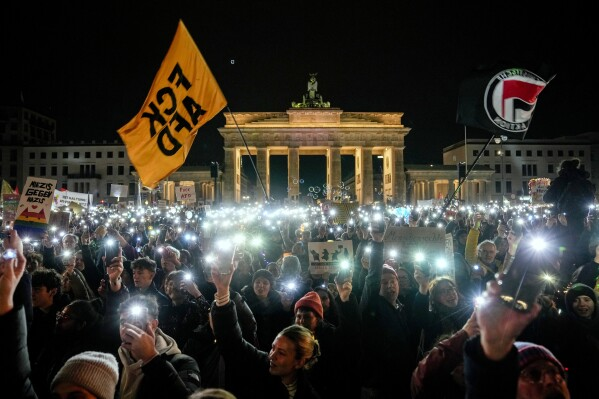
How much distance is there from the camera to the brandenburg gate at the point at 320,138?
72.6 metres

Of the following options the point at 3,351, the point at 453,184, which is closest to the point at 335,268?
the point at 3,351

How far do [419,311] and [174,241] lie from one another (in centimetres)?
893

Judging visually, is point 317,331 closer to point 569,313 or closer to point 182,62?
point 569,313

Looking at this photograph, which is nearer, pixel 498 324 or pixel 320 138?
pixel 498 324

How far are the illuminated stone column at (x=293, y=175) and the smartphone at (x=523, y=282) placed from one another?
68.1 m

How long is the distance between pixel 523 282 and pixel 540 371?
750mm

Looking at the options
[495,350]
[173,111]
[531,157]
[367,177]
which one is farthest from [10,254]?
[531,157]

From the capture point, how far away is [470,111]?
21.0 feet

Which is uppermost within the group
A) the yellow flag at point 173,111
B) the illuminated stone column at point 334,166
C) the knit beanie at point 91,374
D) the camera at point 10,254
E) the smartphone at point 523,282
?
the illuminated stone column at point 334,166

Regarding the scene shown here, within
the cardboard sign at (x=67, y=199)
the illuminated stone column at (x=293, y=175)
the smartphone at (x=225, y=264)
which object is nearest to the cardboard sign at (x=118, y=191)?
the cardboard sign at (x=67, y=199)

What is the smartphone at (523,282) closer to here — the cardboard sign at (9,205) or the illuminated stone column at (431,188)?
the cardboard sign at (9,205)

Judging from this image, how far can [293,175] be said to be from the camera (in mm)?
72500

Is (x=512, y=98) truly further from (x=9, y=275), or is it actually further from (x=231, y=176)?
(x=231, y=176)

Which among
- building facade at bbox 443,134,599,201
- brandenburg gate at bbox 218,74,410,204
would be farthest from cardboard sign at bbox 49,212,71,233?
building facade at bbox 443,134,599,201
